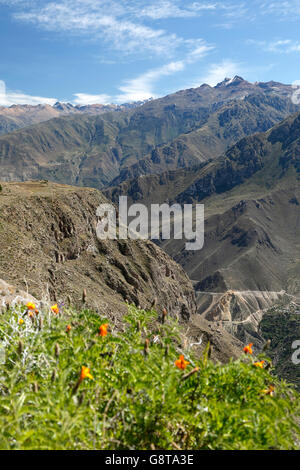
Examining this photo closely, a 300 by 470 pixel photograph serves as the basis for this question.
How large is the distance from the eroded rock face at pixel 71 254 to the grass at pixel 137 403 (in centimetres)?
1958

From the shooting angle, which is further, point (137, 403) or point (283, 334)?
point (283, 334)

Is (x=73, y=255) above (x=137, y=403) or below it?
below

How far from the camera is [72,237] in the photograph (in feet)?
150

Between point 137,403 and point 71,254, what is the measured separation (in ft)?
140

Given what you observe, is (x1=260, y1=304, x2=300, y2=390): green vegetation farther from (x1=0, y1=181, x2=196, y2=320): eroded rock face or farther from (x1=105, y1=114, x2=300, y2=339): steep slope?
(x1=0, y1=181, x2=196, y2=320): eroded rock face

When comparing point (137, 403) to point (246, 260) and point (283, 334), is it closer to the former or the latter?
point (283, 334)

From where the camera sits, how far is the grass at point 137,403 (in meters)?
2.90

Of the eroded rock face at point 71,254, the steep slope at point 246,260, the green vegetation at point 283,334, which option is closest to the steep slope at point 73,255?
the eroded rock face at point 71,254

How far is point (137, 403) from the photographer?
3.31 meters

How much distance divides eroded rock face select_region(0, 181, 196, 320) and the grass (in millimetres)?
19575

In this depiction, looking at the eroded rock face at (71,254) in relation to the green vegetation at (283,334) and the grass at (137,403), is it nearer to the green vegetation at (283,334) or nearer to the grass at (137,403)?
the grass at (137,403)

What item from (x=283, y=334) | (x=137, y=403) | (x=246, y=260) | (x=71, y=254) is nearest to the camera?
(x=137, y=403)

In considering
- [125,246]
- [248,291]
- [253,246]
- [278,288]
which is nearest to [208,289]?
[248,291]

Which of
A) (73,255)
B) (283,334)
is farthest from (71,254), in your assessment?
(283,334)
